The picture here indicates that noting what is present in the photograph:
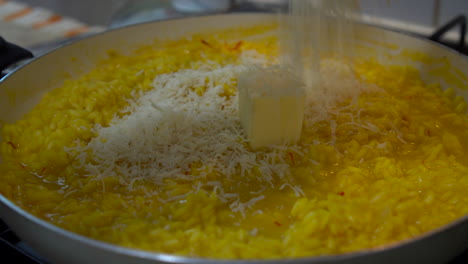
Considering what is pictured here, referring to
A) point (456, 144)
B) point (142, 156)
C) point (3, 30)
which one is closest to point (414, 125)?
point (456, 144)

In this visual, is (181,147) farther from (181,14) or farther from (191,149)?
(181,14)

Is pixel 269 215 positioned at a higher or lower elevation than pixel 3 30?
lower

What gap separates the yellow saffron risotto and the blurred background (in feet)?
3.73

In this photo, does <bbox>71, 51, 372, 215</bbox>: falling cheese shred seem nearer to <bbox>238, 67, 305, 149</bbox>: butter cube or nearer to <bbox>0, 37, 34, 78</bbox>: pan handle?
<bbox>238, 67, 305, 149</bbox>: butter cube

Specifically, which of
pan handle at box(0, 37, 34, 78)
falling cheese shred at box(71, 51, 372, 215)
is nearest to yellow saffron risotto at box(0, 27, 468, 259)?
falling cheese shred at box(71, 51, 372, 215)

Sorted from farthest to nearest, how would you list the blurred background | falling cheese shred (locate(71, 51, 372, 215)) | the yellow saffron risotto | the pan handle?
the blurred background, the pan handle, falling cheese shred (locate(71, 51, 372, 215)), the yellow saffron risotto

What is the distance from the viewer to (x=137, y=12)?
3.77 meters

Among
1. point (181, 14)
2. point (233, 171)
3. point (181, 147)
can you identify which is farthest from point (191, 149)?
point (181, 14)

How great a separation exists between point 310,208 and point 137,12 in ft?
8.95

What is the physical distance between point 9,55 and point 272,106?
1336mm

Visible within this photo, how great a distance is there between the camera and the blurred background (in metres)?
3.53

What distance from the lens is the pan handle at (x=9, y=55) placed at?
2223 millimetres

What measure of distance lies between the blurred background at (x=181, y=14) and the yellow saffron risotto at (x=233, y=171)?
3.73 ft

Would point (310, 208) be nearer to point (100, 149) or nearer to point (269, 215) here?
point (269, 215)
